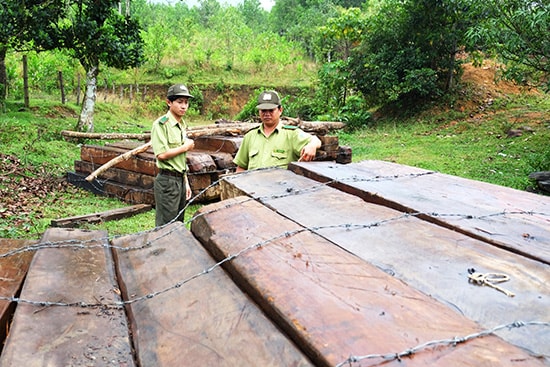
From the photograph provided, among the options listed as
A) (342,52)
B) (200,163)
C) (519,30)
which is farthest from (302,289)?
(342,52)

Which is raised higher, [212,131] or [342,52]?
[342,52]

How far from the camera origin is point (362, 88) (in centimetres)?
1564

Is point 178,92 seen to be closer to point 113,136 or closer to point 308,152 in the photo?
point 308,152

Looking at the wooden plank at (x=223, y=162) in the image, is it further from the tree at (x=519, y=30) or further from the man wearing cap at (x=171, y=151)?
the tree at (x=519, y=30)

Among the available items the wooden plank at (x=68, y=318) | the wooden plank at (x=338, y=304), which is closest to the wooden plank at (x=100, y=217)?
the wooden plank at (x=68, y=318)

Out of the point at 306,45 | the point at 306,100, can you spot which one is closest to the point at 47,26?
the point at 306,100

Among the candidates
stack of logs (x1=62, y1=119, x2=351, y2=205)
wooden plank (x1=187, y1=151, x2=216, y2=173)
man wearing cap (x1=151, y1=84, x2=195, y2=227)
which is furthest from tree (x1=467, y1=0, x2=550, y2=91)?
man wearing cap (x1=151, y1=84, x2=195, y2=227)

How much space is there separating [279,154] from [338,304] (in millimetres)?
2759

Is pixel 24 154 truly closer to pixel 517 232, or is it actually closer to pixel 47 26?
pixel 47 26

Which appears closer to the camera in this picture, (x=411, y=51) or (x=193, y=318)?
(x=193, y=318)

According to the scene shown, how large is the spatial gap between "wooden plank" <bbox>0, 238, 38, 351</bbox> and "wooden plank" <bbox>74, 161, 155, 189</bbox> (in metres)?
5.16

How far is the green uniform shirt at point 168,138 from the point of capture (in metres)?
4.50

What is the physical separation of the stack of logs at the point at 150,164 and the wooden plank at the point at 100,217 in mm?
456

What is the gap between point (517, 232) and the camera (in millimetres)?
1693
